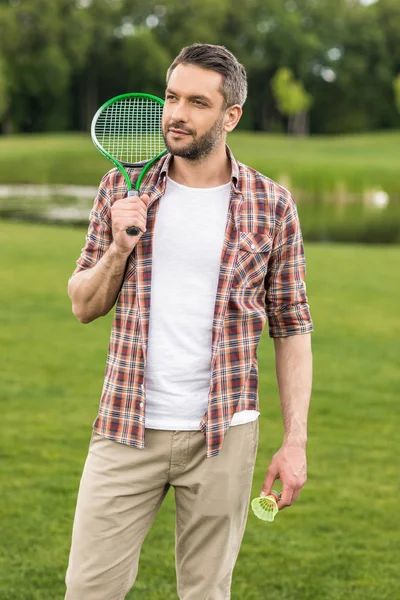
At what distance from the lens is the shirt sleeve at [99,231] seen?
300 cm

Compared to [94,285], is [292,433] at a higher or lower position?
lower

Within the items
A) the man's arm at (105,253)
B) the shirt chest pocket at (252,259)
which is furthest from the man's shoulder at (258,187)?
the man's arm at (105,253)

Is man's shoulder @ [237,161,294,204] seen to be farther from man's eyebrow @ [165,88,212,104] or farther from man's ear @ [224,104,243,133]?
man's eyebrow @ [165,88,212,104]

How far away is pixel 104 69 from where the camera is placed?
7975cm

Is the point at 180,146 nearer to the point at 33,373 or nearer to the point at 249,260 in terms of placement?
the point at 249,260

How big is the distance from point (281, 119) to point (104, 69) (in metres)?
17.5

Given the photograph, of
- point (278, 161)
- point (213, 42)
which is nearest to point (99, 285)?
point (278, 161)

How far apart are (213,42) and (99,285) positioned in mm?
74956

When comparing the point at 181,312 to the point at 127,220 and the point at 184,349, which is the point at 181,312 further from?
the point at 127,220

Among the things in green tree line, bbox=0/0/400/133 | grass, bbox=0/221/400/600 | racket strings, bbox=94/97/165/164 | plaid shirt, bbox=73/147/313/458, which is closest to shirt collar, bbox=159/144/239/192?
plaid shirt, bbox=73/147/313/458

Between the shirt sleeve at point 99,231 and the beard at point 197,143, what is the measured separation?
0.83 ft

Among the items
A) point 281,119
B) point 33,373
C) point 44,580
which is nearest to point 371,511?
point 44,580

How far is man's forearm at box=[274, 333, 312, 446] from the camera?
123 inches

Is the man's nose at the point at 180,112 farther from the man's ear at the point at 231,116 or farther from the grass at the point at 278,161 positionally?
the grass at the point at 278,161
